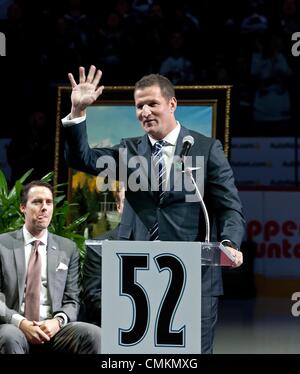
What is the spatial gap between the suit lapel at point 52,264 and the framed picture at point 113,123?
69.4 inches

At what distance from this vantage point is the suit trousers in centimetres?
527

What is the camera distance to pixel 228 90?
733 centimetres

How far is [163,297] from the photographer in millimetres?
4973

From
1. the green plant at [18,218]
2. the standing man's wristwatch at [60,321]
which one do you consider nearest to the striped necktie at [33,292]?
the standing man's wristwatch at [60,321]

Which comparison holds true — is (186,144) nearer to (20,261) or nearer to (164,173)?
(164,173)

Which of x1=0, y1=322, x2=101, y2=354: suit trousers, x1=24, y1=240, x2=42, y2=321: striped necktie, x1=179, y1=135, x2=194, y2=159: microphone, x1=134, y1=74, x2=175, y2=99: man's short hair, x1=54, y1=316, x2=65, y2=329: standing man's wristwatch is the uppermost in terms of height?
x1=134, y1=74, x2=175, y2=99: man's short hair

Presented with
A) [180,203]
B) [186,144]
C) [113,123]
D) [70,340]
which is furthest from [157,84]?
[113,123]

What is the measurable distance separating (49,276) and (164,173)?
766mm

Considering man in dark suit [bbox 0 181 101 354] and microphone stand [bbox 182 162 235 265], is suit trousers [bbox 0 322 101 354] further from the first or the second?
microphone stand [bbox 182 162 235 265]

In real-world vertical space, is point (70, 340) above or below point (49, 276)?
below

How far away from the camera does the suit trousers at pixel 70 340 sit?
527 cm

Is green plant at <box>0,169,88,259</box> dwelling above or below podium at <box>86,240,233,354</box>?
above

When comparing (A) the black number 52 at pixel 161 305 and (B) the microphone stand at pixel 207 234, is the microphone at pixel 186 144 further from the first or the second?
(A) the black number 52 at pixel 161 305

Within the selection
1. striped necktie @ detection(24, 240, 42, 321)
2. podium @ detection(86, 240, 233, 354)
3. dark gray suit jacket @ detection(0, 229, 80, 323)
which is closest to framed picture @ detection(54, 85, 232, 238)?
dark gray suit jacket @ detection(0, 229, 80, 323)
